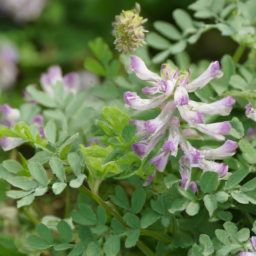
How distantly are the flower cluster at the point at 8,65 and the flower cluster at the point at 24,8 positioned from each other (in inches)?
12.4

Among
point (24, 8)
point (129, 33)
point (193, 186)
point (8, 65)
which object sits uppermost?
point (129, 33)

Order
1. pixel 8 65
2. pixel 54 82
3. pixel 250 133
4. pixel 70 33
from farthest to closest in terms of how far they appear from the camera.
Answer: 1. pixel 70 33
2. pixel 8 65
3. pixel 54 82
4. pixel 250 133

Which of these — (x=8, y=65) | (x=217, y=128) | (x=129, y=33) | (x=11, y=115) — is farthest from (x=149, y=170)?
(x=8, y=65)

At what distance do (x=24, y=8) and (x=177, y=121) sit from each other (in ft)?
6.84

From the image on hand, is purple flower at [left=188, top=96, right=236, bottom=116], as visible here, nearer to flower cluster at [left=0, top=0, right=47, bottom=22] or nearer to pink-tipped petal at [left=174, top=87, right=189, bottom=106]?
pink-tipped petal at [left=174, top=87, right=189, bottom=106]

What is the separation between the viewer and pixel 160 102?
735mm

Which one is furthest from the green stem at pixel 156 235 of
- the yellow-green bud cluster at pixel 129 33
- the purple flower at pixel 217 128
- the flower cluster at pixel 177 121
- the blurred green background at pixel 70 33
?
the blurred green background at pixel 70 33

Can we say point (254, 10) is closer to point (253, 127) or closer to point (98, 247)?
point (253, 127)

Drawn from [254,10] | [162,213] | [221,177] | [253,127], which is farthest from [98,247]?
[254,10]

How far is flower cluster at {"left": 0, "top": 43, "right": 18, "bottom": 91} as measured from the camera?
7.34 ft

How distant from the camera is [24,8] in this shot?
2551 millimetres

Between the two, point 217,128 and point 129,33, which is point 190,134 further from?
point 129,33

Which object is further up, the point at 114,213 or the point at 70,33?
the point at 114,213

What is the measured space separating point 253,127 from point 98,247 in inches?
18.5
